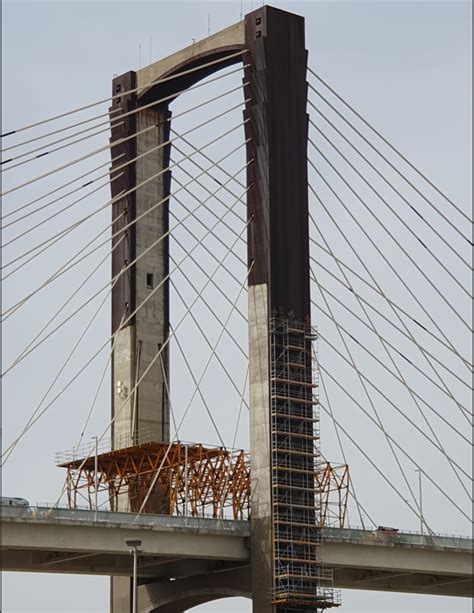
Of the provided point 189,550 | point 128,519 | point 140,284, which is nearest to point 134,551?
point 128,519

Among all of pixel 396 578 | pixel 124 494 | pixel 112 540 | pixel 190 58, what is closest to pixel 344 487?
pixel 396 578

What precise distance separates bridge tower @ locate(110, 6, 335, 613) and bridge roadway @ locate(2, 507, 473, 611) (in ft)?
7.88

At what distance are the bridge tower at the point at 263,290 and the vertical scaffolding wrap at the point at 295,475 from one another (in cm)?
8

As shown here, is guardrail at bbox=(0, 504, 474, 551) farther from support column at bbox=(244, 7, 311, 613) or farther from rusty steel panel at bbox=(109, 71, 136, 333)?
rusty steel panel at bbox=(109, 71, 136, 333)

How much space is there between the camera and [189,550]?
314 feet

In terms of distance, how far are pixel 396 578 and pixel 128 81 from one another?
38.2 m

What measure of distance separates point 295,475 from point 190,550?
7911mm

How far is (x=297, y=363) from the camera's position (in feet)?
332

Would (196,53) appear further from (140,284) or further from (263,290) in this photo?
(263,290)

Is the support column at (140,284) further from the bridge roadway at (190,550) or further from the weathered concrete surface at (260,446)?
the weathered concrete surface at (260,446)

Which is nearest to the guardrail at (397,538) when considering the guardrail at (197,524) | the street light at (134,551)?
the guardrail at (197,524)

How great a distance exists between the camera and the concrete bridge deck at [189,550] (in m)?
90.6

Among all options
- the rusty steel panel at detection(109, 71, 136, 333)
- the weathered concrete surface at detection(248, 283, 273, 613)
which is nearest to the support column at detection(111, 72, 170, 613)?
the rusty steel panel at detection(109, 71, 136, 333)

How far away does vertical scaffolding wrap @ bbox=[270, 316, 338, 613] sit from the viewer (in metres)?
96.3
